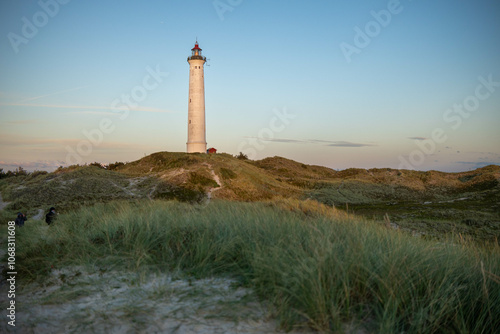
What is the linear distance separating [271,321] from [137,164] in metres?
41.1

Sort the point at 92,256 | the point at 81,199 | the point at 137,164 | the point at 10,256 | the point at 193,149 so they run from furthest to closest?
the point at 193,149 → the point at 137,164 → the point at 81,199 → the point at 10,256 → the point at 92,256

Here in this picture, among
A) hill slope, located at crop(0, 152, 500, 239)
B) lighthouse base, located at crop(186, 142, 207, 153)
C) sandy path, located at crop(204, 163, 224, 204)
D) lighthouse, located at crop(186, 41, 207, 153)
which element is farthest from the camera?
lighthouse base, located at crop(186, 142, 207, 153)

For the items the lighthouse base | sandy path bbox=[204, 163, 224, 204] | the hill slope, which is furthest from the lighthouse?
sandy path bbox=[204, 163, 224, 204]

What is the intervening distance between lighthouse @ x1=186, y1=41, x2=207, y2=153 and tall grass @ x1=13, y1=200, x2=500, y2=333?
38436mm

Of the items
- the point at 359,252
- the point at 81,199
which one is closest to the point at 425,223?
the point at 359,252

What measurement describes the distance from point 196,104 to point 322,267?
4236 centimetres

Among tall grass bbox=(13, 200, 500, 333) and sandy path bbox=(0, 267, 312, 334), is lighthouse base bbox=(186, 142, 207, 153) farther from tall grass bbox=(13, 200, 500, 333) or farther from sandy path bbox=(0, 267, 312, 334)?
sandy path bbox=(0, 267, 312, 334)

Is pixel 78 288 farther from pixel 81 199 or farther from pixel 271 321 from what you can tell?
pixel 81 199

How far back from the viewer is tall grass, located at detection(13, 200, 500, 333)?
3.91 meters

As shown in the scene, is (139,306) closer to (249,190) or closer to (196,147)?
(249,190)

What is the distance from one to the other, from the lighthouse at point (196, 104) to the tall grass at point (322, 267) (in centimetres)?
3844

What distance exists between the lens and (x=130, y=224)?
7238mm

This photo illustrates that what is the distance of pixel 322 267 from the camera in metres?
4.26

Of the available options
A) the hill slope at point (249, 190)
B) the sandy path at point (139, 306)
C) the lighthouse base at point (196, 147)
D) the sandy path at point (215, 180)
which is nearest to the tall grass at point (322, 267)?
the sandy path at point (139, 306)
